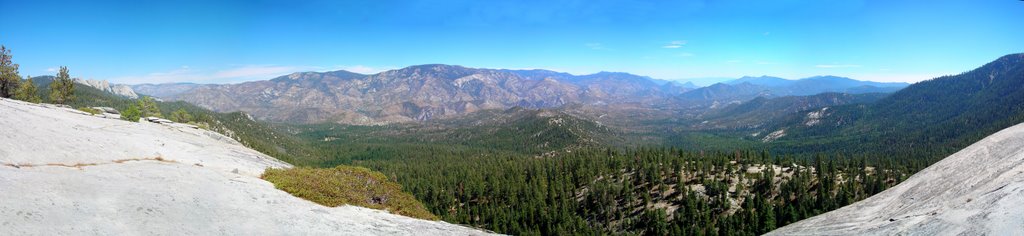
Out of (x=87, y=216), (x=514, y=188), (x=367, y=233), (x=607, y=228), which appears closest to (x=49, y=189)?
(x=87, y=216)

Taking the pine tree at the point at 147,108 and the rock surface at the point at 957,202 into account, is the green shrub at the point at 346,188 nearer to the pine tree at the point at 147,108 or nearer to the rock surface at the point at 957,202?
the rock surface at the point at 957,202

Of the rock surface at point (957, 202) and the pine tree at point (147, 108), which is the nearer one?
the rock surface at point (957, 202)

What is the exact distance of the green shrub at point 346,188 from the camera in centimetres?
2836

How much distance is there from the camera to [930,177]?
20.7 meters

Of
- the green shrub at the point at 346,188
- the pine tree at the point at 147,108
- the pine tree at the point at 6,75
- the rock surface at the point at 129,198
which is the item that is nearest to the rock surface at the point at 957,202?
the rock surface at the point at 129,198

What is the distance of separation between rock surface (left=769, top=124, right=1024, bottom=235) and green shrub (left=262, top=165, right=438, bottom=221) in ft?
88.6

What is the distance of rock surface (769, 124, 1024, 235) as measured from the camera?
1330cm

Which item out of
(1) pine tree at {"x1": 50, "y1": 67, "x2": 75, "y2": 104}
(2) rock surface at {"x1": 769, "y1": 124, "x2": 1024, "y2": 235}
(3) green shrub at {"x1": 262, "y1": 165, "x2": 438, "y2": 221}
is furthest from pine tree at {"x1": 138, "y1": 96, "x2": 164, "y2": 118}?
(2) rock surface at {"x1": 769, "y1": 124, "x2": 1024, "y2": 235}

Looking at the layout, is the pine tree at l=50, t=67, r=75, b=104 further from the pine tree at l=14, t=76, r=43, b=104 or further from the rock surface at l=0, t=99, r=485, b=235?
the rock surface at l=0, t=99, r=485, b=235

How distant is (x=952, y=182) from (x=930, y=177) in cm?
266

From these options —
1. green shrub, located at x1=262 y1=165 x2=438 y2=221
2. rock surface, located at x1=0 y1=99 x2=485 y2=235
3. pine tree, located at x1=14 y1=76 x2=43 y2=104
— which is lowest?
green shrub, located at x1=262 y1=165 x2=438 y2=221

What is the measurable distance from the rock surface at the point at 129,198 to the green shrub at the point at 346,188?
193 cm

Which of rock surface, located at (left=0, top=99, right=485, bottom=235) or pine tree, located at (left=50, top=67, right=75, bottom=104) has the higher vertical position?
pine tree, located at (left=50, top=67, right=75, bottom=104)

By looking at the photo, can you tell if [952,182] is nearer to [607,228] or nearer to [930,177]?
[930,177]
